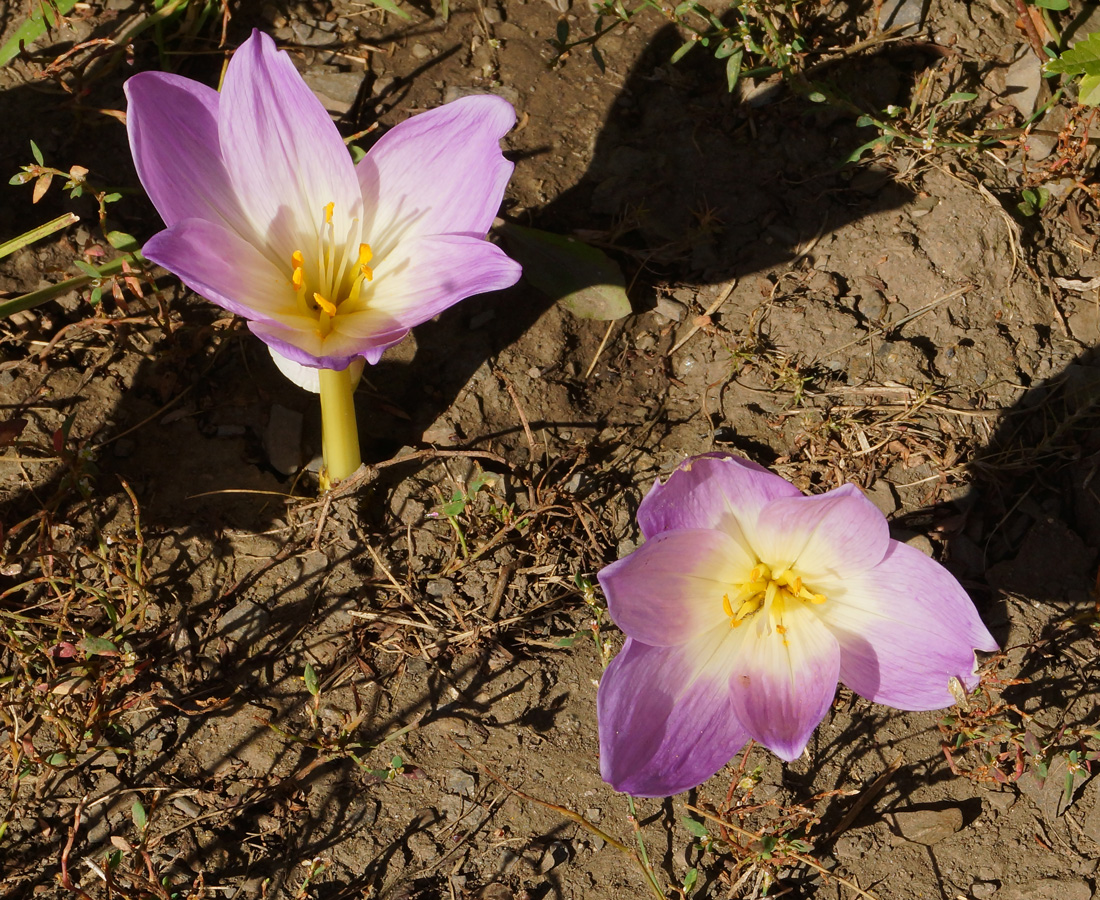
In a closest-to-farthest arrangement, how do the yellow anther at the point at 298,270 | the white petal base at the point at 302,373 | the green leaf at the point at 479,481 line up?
the yellow anther at the point at 298,270
the white petal base at the point at 302,373
the green leaf at the point at 479,481

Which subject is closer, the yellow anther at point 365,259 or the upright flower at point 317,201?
the upright flower at point 317,201

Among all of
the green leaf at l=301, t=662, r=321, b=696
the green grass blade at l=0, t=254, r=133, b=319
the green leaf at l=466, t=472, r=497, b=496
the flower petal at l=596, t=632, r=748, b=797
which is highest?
the green grass blade at l=0, t=254, r=133, b=319

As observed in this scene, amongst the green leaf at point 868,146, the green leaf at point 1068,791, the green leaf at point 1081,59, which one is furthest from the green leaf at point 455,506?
the green leaf at point 1081,59

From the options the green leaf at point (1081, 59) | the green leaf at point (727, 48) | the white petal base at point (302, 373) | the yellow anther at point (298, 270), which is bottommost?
the white petal base at point (302, 373)

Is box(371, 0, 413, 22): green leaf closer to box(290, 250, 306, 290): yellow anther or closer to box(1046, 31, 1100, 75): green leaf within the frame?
box(290, 250, 306, 290): yellow anther

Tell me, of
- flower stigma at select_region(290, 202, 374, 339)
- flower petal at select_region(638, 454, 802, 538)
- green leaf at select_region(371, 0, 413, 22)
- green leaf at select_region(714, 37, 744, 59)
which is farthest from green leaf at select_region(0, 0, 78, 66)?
flower petal at select_region(638, 454, 802, 538)

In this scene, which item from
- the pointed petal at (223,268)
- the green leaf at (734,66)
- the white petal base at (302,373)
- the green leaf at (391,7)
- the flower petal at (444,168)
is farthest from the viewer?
the green leaf at (391,7)

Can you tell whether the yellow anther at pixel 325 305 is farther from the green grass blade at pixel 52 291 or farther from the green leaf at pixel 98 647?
the green leaf at pixel 98 647
